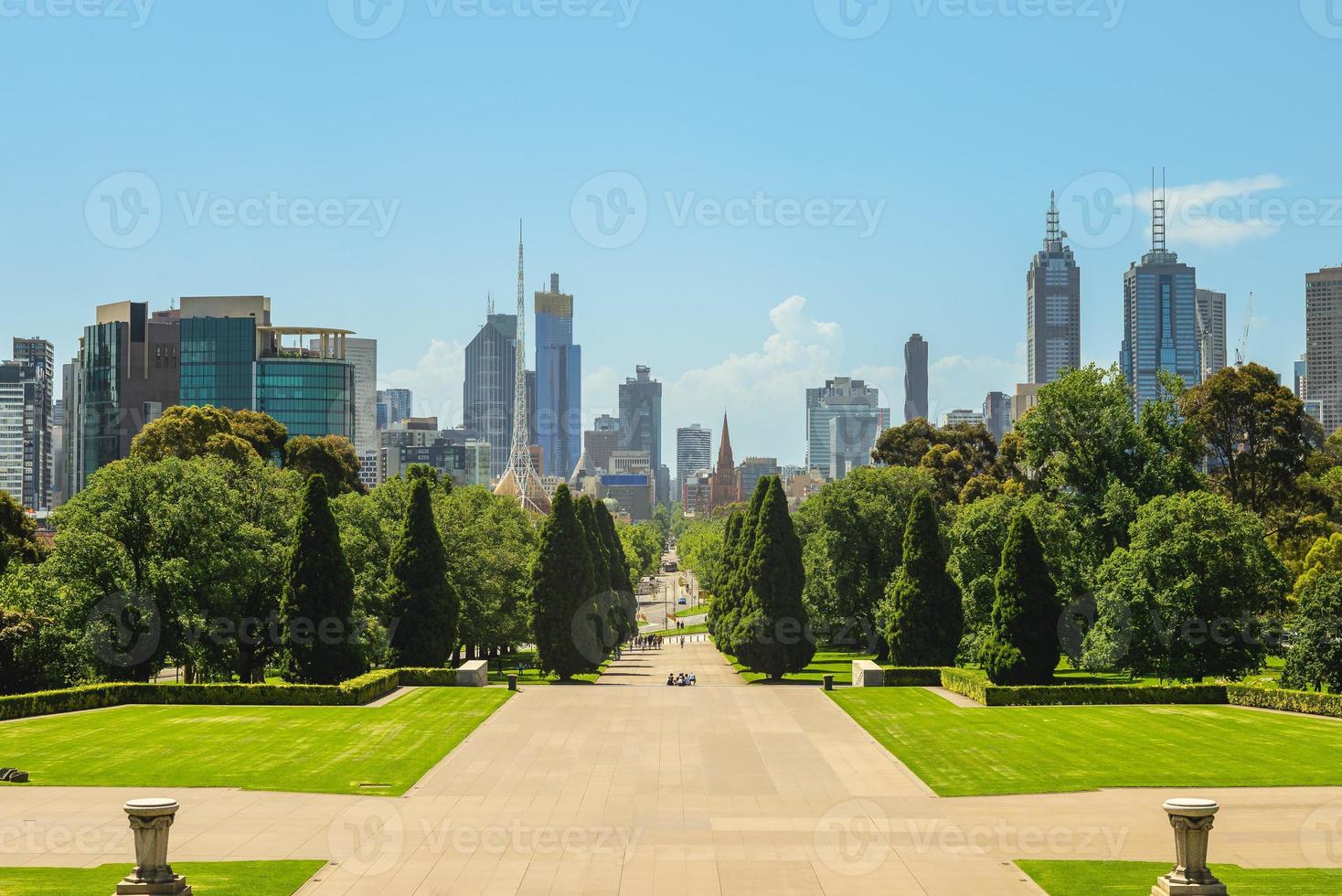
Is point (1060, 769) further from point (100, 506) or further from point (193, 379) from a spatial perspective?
point (193, 379)

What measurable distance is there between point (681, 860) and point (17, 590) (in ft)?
114

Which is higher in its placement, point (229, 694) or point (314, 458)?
point (314, 458)

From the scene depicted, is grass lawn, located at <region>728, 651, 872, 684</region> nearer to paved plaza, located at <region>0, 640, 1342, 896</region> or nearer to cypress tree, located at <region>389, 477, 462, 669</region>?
cypress tree, located at <region>389, 477, 462, 669</region>

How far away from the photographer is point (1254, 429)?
78.0 m

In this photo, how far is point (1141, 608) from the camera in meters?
54.1

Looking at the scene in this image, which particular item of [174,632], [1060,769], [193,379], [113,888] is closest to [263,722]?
[174,632]

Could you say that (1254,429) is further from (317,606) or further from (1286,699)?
(317,606)

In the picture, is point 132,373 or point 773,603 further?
point 132,373

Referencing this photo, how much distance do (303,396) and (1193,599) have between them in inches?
5316

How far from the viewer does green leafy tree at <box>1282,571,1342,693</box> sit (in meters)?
48.3

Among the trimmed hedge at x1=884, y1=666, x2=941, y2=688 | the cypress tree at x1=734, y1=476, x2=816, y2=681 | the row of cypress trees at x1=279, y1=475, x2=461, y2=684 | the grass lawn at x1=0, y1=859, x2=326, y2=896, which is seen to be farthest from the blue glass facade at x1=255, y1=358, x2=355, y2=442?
the grass lawn at x1=0, y1=859, x2=326, y2=896

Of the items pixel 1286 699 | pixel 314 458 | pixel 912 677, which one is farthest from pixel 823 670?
pixel 314 458

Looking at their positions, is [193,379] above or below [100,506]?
above

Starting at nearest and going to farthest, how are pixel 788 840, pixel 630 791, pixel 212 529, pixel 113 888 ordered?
pixel 113 888 → pixel 788 840 → pixel 630 791 → pixel 212 529
